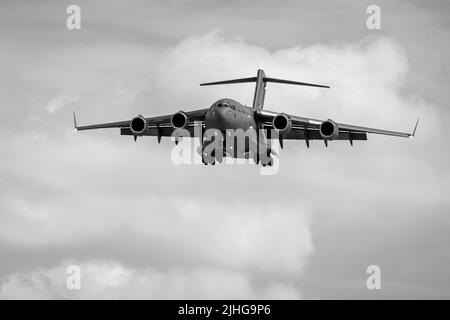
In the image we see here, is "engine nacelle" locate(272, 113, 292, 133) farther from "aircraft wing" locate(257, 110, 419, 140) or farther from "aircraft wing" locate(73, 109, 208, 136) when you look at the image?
"aircraft wing" locate(73, 109, 208, 136)

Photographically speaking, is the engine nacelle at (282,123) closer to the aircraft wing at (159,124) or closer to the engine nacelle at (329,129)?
the engine nacelle at (329,129)

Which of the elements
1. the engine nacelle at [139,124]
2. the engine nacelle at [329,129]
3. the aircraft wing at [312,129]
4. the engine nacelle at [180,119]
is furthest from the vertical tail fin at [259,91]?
the engine nacelle at [139,124]

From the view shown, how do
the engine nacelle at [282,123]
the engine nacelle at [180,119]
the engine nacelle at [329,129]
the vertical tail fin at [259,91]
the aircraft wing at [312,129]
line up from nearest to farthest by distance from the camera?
the engine nacelle at [180,119] < the engine nacelle at [329,129] < the engine nacelle at [282,123] < the aircraft wing at [312,129] < the vertical tail fin at [259,91]

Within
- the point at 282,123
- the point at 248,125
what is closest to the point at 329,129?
the point at 282,123

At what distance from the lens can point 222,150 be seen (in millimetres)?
35406

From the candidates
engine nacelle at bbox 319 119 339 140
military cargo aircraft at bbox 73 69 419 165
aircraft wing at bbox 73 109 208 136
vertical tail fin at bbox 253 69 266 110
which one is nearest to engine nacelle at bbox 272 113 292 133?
military cargo aircraft at bbox 73 69 419 165

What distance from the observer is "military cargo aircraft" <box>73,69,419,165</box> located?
34.5m

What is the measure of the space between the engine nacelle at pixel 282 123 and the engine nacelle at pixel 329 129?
1629 mm

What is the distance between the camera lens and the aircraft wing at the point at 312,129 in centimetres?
3828

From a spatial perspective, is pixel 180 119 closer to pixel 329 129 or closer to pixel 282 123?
pixel 282 123

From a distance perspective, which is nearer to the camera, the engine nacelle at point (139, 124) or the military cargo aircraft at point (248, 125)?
the military cargo aircraft at point (248, 125)

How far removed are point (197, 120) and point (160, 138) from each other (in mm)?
2570
